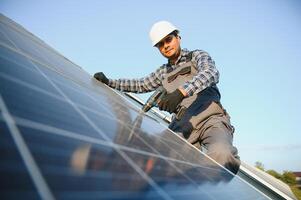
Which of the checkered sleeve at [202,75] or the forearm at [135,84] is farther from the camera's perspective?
the forearm at [135,84]

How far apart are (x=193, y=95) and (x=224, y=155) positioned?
57.6 inches

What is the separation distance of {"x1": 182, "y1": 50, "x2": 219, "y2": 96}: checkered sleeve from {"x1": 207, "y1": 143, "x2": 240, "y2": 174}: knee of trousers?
2.64 ft

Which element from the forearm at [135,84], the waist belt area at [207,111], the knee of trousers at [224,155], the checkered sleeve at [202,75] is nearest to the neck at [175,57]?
the checkered sleeve at [202,75]

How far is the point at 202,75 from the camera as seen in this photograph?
4633mm

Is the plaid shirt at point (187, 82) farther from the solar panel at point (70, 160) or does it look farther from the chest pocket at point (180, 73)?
the solar panel at point (70, 160)

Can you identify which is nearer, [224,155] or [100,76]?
[224,155]

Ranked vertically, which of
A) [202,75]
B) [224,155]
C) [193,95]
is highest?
[202,75]

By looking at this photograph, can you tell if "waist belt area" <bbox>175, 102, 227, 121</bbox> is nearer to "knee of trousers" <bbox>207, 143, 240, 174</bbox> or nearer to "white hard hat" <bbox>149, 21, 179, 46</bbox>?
"knee of trousers" <bbox>207, 143, 240, 174</bbox>

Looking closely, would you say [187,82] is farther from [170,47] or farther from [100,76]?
[100,76]

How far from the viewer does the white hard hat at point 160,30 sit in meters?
5.95

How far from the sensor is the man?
4316 millimetres

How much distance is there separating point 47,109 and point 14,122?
1.57 feet

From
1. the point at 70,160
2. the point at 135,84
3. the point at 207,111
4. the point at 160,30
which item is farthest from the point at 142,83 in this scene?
the point at 70,160

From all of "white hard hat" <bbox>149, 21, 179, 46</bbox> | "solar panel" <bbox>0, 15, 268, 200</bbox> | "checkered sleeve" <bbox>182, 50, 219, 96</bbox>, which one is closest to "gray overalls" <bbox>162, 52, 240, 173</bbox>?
"checkered sleeve" <bbox>182, 50, 219, 96</bbox>
